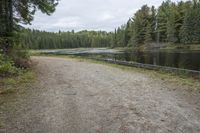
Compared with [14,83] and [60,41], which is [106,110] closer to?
[14,83]

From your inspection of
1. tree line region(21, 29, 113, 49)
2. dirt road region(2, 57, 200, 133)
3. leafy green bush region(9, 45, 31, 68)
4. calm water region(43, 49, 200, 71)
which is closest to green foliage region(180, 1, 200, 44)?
calm water region(43, 49, 200, 71)

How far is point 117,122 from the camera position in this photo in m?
6.29

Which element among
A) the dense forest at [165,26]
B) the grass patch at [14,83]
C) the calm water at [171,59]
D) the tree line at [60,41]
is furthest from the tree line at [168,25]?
the tree line at [60,41]

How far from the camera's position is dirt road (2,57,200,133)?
19.5 feet

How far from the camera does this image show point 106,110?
286 inches

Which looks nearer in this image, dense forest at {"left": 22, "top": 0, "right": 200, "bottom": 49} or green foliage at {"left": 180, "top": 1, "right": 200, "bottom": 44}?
green foliage at {"left": 180, "top": 1, "right": 200, "bottom": 44}

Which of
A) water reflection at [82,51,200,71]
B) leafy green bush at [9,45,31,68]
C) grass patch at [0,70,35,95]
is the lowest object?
water reflection at [82,51,200,71]

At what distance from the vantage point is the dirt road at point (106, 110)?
5949mm

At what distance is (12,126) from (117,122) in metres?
2.45

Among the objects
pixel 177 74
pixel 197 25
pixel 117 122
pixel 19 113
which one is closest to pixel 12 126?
pixel 19 113

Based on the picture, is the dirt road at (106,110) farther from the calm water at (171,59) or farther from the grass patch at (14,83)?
the calm water at (171,59)

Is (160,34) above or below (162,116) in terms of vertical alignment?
above

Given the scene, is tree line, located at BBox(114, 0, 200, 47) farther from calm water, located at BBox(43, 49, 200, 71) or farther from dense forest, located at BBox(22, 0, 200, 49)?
calm water, located at BBox(43, 49, 200, 71)

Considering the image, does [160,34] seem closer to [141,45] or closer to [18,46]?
[141,45]
